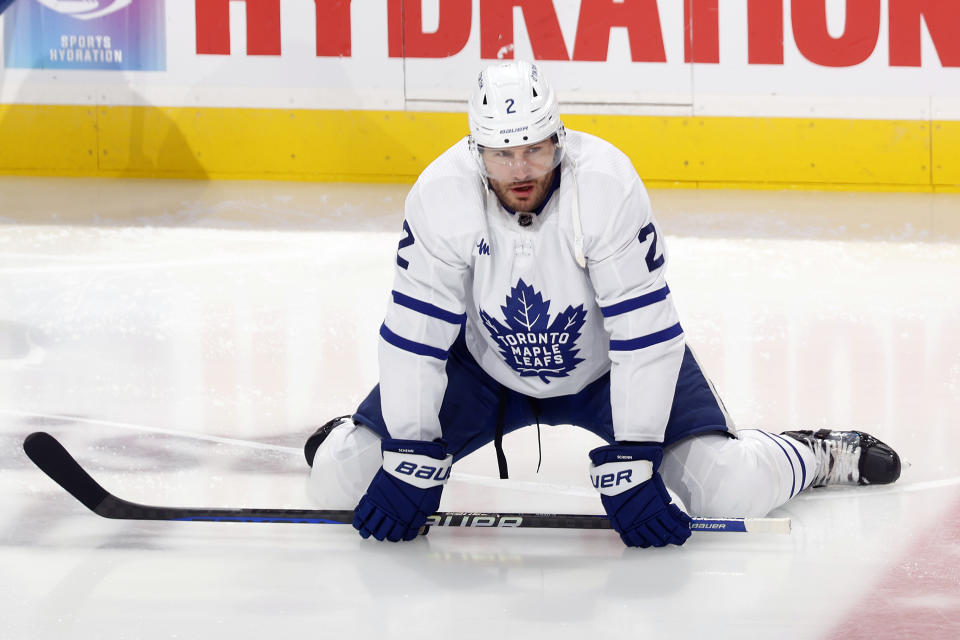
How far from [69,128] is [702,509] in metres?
5.03

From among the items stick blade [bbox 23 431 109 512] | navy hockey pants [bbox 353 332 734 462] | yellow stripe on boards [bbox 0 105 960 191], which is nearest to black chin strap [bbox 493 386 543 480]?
navy hockey pants [bbox 353 332 734 462]

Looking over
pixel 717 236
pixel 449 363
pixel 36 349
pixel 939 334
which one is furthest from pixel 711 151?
pixel 449 363

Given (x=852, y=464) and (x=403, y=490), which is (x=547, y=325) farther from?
(x=852, y=464)

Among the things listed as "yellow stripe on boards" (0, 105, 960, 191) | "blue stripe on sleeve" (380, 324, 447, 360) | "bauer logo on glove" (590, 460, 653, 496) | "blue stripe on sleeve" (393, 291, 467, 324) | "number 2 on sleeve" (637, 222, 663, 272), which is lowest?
"bauer logo on glove" (590, 460, 653, 496)

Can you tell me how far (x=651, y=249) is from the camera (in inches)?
91.7

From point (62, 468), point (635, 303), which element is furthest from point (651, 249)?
point (62, 468)

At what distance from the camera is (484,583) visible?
2.23 m

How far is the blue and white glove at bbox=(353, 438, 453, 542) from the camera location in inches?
93.1

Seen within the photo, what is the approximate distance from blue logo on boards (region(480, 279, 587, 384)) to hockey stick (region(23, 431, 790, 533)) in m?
0.27

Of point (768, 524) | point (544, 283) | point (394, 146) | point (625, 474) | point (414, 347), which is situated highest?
point (394, 146)

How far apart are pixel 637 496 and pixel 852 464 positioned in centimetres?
64

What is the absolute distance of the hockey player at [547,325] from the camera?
2275 millimetres

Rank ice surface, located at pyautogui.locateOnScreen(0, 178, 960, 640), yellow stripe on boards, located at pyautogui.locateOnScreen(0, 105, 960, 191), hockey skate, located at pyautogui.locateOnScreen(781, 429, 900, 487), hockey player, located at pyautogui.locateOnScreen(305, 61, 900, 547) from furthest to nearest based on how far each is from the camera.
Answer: yellow stripe on boards, located at pyautogui.locateOnScreen(0, 105, 960, 191) → hockey skate, located at pyautogui.locateOnScreen(781, 429, 900, 487) → hockey player, located at pyautogui.locateOnScreen(305, 61, 900, 547) → ice surface, located at pyautogui.locateOnScreen(0, 178, 960, 640)

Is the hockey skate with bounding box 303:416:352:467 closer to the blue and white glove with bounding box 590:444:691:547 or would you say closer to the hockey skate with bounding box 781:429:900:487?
the blue and white glove with bounding box 590:444:691:547
